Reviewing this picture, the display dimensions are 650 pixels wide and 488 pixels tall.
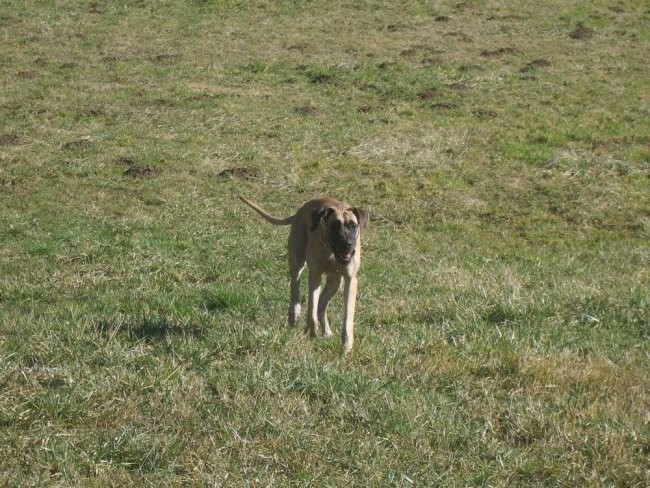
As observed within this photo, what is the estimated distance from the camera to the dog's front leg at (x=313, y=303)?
25.1 ft

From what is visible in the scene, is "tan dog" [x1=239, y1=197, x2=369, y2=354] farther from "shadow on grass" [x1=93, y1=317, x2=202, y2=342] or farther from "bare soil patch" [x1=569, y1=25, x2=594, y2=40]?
"bare soil patch" [x1=569, y1=25, x2=594, y2=40]

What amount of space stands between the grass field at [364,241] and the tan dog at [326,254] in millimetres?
293

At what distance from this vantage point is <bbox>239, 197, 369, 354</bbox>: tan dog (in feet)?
23.7

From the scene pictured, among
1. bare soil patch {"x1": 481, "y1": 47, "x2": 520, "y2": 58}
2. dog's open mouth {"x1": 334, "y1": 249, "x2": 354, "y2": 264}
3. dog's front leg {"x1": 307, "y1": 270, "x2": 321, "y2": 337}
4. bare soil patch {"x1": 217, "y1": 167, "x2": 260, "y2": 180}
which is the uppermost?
dog's open mouth {"x1": 334, "y1": 249, "x2": 354, "y2": 264}

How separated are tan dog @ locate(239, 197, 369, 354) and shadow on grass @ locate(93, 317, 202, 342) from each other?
1.10 metres

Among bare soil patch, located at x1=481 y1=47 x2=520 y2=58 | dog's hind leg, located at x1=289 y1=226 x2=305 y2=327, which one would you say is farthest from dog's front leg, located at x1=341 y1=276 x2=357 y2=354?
bare soil patch, located at x1=481 y1=47 x2=520 y2=58

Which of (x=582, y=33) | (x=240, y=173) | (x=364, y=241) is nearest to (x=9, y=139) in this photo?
(x=240, y=173)

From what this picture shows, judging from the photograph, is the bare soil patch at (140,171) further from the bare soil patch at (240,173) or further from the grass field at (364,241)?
the bare soil patch at (240,173)

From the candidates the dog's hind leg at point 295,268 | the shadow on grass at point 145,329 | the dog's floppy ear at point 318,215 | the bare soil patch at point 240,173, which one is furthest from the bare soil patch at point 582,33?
the shadow on grass at point 145,329

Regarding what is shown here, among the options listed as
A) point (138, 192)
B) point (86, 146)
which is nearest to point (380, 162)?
point (138, 192)

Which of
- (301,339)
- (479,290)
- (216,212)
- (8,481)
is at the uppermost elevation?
(8,481)

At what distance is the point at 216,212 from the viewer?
47.9 feet

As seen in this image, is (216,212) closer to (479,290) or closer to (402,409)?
(479,290)

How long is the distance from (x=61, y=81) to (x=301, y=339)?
15791 millimetres
